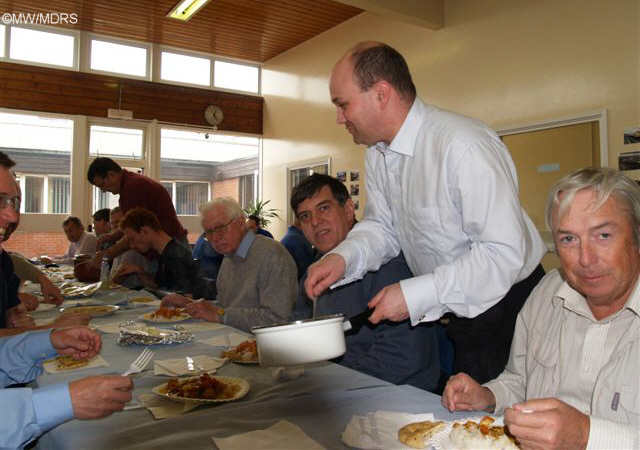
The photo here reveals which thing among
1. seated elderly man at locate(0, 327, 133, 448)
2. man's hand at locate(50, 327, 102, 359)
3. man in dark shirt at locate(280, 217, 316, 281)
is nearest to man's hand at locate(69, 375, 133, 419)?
seated elderly man at locate(0, 327, 133, 448)

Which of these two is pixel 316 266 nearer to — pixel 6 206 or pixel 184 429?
pixel 184 429

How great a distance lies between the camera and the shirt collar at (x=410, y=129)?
1.71 metres

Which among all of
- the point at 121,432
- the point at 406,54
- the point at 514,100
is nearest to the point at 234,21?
the point at 406,54

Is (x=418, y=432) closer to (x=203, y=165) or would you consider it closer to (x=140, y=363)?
(x=140, y=363)

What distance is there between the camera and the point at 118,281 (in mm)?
4145

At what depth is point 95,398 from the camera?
107 cm

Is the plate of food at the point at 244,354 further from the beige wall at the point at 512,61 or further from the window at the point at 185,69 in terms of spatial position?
the window at the point at 185,69

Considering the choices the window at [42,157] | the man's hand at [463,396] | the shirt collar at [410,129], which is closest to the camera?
the man's hand at [463,396]

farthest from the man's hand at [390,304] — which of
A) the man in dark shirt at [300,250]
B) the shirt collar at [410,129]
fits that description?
the man in dark shirt at [300,250]

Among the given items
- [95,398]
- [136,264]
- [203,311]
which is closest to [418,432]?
[95,398]

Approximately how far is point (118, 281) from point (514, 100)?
4.56 m

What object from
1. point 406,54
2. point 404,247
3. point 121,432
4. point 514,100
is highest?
point 406,54

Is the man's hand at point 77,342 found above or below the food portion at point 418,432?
above

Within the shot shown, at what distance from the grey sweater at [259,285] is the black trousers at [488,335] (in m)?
1.14
